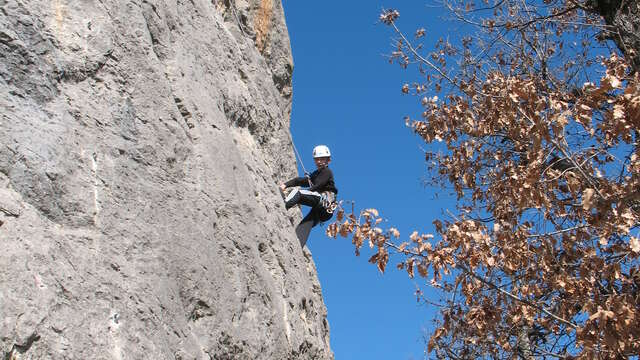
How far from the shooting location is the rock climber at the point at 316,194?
916 cm

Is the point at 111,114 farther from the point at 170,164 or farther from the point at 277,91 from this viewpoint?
the point at 277,91

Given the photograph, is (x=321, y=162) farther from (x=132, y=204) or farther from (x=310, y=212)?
(x=132, y=204)

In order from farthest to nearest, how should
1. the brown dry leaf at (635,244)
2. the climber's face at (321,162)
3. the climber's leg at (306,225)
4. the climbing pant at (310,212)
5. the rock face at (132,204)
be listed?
the climber's face at (321,162) < the climber's leg at (306,225) < the climbing pant at (310,212) < the brown dry leaf at (635,244) < the rock face at (132,204)

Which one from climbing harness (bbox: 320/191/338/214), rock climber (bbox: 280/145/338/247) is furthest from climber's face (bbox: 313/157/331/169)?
climbing harness (bbox: 320/191/338/214)

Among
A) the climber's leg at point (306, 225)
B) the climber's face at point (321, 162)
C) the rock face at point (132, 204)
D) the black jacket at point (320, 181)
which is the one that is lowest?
the rock face at point (132, 204)

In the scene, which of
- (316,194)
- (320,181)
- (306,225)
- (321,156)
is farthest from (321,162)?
(306,225)

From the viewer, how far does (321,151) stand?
968cm

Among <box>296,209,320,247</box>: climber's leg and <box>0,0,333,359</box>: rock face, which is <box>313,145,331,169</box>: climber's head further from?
<box>0,0,333,359</box>: rock face

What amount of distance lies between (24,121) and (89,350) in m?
1.69

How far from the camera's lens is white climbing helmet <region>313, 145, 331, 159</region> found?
31.7ft

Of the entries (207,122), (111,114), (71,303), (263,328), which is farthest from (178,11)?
(71,303)

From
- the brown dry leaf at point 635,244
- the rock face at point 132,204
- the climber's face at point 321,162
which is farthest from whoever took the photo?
the climber's face at point 321,162

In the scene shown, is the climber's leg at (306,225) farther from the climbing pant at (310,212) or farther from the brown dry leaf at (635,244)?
the brown dry leaf at (635,244)

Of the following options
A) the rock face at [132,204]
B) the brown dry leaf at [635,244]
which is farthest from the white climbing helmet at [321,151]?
the brown dry leaf at [635,244]
